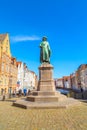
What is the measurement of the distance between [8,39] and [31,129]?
3974 centimetres

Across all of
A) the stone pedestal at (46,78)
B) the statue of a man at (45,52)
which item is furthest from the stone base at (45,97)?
the statue of a man at (45,52)

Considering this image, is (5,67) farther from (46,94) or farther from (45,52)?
(46,94)

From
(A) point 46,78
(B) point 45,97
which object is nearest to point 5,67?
(A) point 46,78

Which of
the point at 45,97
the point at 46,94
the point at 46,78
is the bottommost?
the point at 45,97

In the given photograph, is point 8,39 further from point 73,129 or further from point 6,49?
point 73,129

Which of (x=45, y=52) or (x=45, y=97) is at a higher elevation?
(x=45, y=52)

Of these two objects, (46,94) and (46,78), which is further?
(46,78)

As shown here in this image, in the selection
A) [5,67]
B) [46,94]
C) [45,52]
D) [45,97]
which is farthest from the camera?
[5,67]

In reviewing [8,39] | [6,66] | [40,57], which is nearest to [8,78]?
[6,66]

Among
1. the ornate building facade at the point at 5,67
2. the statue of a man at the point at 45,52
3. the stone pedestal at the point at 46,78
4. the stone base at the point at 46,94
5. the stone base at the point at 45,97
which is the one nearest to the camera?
the stone base at the point at 46,94

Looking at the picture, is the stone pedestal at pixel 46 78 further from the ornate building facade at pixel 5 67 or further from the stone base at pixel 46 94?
the ornate building facade at pixel 5 67

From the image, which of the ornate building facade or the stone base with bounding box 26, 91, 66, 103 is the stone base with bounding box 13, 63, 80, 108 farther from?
the ornate building facade

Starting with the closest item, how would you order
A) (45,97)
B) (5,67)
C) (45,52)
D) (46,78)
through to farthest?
1. (45,97)
2. (46,78)
3. (45,52)
4. (5,67)

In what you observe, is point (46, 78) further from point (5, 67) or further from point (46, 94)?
point (5, 67)
